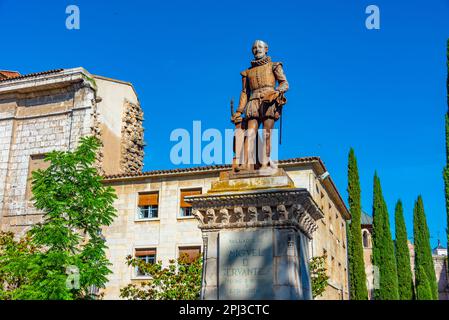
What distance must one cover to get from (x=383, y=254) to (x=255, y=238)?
3148 centimetres

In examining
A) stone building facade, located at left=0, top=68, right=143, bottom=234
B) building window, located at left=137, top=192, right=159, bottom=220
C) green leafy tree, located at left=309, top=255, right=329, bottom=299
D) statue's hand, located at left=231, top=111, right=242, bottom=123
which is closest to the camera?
statue's hand, located at left=231, top=111, right=242, bottom=123

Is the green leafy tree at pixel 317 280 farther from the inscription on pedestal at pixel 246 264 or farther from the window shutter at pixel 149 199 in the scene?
the inscription on pedestal at pixel 246 264

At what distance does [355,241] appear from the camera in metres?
36.1

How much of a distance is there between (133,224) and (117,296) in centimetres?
375

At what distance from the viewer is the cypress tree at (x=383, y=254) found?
123 ft

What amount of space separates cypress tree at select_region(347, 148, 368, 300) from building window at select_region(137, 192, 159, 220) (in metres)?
14.3

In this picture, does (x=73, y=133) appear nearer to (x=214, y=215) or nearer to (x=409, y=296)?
(x=214, y=215)

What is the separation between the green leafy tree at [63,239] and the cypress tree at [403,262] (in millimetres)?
27737

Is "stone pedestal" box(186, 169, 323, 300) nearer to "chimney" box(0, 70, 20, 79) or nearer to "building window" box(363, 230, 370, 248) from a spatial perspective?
"chimney" box(0, 70, 20, 79)

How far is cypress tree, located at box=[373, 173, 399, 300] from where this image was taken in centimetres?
3741

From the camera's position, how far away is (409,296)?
131 feet

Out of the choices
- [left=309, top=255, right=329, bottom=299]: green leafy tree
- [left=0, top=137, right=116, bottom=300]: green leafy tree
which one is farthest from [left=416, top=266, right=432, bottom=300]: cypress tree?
[left=0, top=137, right=116, bottom=300]: green leafy tree

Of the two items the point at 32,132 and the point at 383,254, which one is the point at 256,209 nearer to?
the point at 32,132

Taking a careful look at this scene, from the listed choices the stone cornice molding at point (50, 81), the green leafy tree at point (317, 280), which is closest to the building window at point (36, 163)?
the stone cornice molding at point (50, 81)
